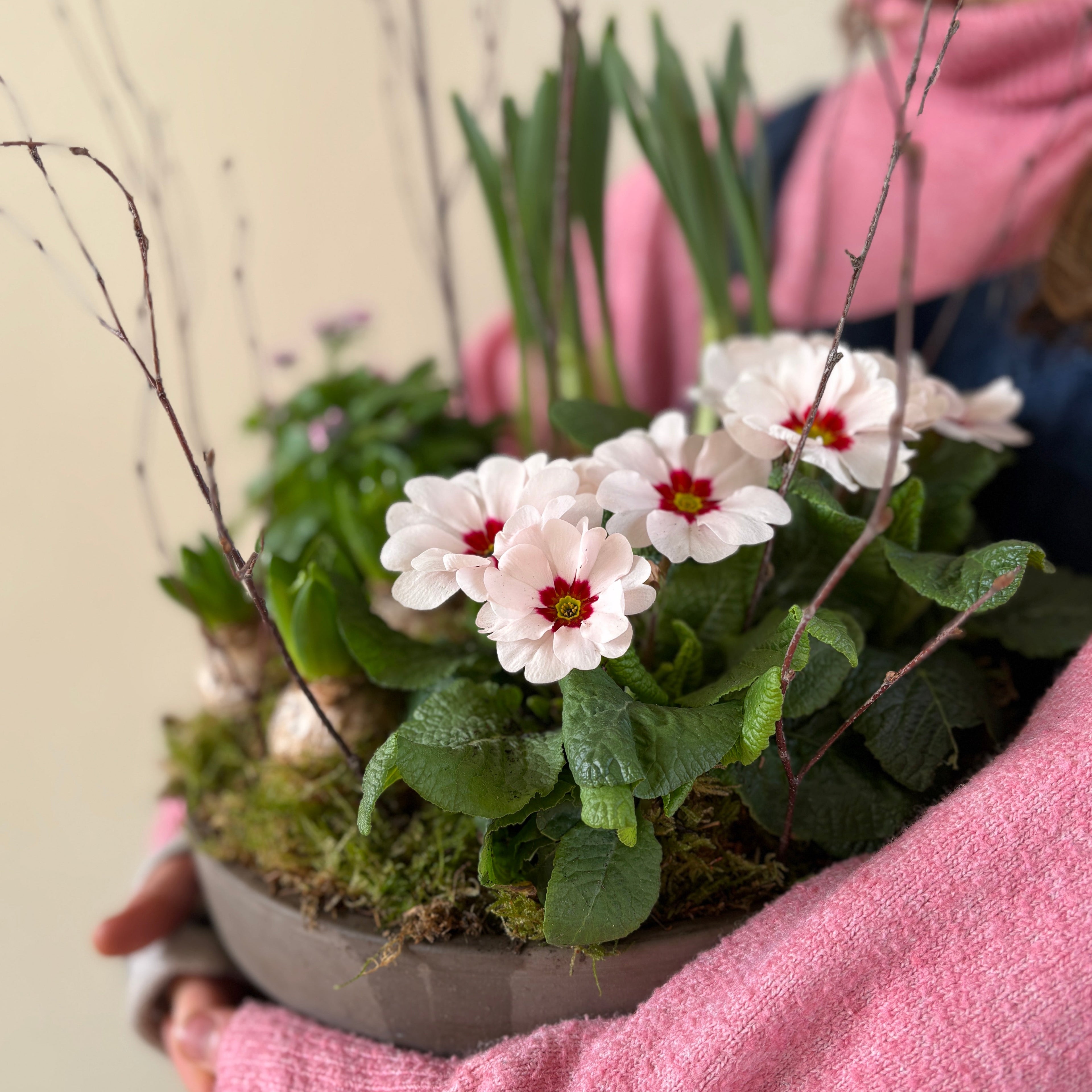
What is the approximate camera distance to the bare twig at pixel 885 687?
380mm

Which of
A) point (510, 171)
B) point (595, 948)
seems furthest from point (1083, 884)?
point (510, 171)

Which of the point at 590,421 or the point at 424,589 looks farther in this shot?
the point at 590,421

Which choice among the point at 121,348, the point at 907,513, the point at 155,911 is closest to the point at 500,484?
the point at 907,513

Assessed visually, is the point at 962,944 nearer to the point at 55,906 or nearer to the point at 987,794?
the point at 987,794

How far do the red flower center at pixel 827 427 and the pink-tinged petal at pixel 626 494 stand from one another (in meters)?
0.09

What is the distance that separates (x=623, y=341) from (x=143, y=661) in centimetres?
79

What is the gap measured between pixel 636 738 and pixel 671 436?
182mm

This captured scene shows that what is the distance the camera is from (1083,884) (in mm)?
385

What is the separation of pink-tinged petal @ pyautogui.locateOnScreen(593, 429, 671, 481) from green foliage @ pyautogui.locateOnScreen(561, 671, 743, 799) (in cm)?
12

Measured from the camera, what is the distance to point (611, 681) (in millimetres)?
427

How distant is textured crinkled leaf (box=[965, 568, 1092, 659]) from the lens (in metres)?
0.53

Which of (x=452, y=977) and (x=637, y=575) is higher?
(x=637, y=575)

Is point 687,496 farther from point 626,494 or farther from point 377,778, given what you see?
point 377,778

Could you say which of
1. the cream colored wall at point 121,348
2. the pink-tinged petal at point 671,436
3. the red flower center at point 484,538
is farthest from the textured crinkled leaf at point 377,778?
the cream colored wall at point 121,348
